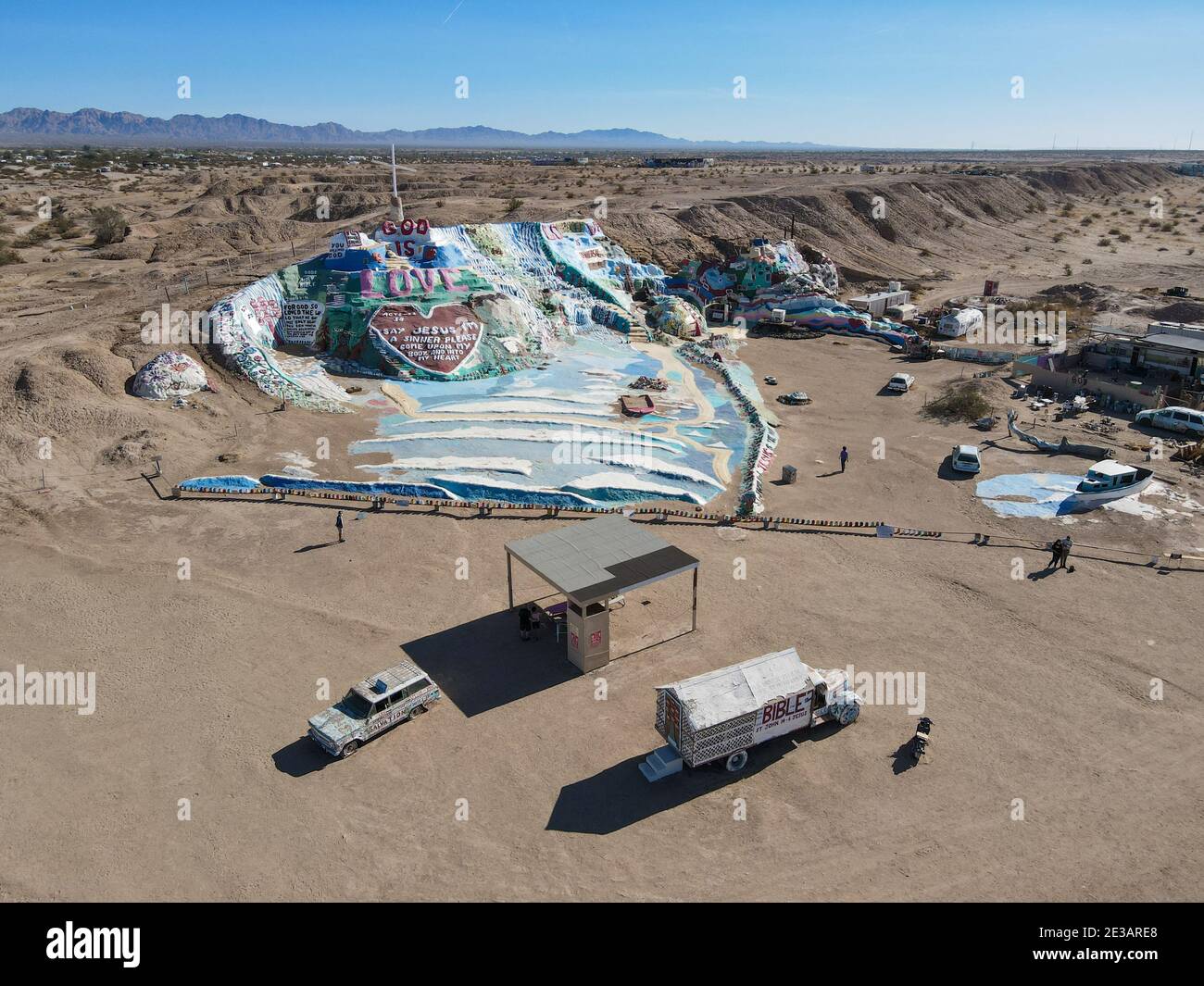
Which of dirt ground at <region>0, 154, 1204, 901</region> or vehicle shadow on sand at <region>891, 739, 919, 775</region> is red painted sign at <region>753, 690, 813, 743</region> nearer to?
dirt ground at <region>0, 154, 1204, 901</region>

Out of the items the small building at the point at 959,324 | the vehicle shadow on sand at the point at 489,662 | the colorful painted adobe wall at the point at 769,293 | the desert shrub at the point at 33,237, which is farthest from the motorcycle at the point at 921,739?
the desert shrub at the point at 33,237

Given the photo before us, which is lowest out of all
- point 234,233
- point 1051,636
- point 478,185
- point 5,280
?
point 1051,636

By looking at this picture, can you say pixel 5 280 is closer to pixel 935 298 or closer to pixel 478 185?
pixel 478 185

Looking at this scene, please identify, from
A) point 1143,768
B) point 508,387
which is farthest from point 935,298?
point 1143,768

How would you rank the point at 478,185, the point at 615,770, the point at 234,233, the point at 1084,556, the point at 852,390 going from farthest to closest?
the point at 478,185, the point at 234,233, the point at 852,390, the point at 1084,556, the point at 615,770

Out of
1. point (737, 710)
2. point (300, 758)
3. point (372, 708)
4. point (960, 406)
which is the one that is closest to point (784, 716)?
point (737, 710)

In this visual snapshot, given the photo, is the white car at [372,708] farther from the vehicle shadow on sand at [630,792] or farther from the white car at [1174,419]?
the white car at [1174,419]
